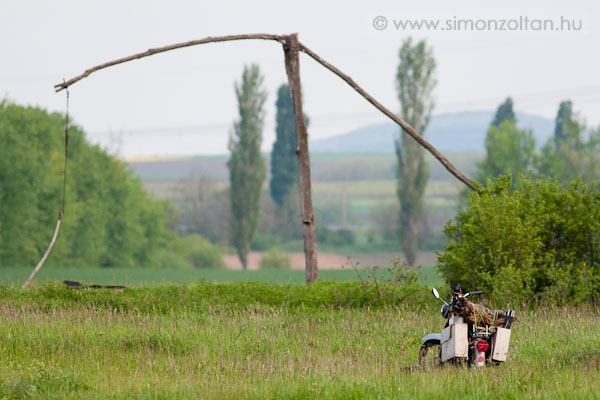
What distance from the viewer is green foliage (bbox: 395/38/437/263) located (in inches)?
1877

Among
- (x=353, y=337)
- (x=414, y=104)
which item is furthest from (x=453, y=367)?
(x=414, y=104)

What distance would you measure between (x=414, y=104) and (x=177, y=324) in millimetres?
37122

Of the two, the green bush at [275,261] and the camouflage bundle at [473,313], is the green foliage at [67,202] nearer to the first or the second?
the green bush at [275,261]

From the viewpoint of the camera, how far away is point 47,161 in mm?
41094

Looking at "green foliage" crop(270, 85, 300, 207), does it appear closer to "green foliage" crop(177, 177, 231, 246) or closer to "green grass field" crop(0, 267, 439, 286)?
"green foliage" crop(177, 177, 231, 246)

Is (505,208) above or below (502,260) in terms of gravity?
above

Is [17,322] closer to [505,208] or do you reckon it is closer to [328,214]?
[505,208]

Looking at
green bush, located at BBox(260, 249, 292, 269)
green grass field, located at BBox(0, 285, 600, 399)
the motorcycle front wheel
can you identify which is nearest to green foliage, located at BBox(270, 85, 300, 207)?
green bush, located at BBox(260, 249, 292, 269)

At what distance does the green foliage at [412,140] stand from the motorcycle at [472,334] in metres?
39.5

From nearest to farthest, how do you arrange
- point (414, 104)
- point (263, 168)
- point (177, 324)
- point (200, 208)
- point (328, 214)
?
point (177, 324) → point (414, 104) → point (263, 168) → point (200, 208) → point (328, 214)

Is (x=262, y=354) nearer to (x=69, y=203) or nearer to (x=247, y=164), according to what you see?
(x=69, y=203)

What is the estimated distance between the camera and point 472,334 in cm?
846

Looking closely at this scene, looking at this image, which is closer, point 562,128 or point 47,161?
point 47,161

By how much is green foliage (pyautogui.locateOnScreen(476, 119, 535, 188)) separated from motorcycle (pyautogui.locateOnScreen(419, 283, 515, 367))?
45.1 meters
